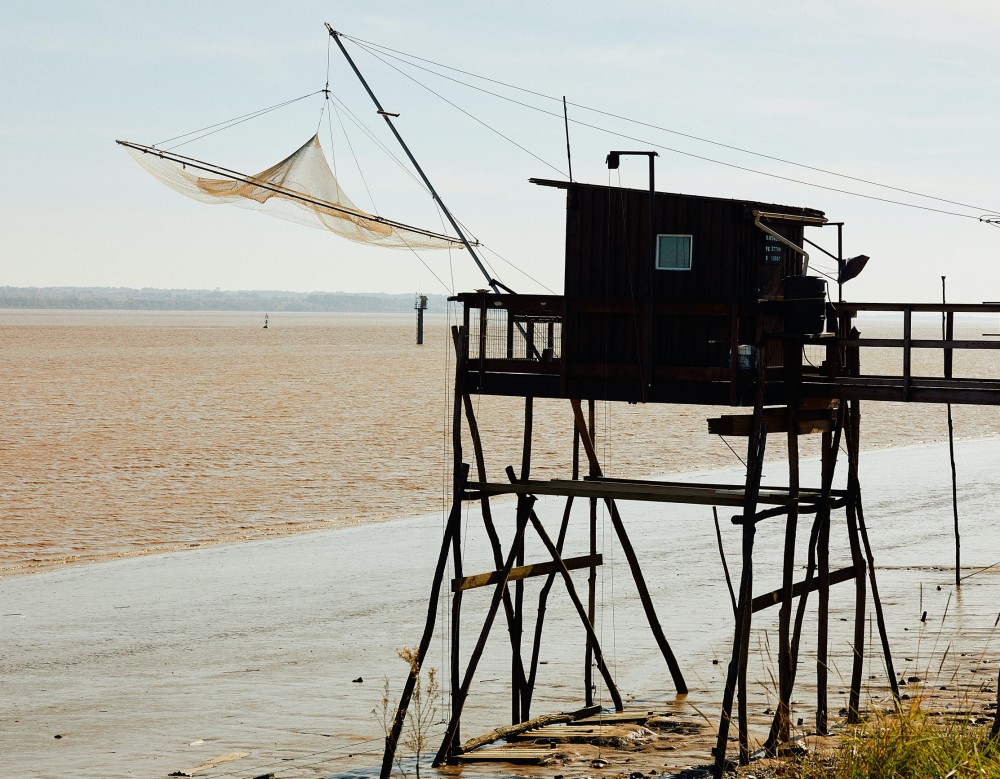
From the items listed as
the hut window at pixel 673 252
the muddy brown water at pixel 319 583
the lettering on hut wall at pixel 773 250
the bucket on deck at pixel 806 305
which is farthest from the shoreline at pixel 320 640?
the hut window at pixel 673 252

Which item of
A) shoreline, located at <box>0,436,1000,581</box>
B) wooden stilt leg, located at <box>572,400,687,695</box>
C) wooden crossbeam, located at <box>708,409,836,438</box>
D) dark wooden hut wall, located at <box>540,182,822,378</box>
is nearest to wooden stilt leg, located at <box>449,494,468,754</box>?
wooden stilt leg, located at <box>572,400,687,695</box>

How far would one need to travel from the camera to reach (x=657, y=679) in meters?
16.4

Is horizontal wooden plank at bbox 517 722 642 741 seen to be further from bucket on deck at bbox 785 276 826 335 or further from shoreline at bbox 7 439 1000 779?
bucket on deck at bbox 785 276 826 335

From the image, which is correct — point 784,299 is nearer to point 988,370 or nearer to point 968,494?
point 968,494

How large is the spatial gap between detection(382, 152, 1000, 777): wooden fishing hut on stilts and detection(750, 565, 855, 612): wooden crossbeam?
29 millimetres

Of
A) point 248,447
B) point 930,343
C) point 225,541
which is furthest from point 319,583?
point 248,447

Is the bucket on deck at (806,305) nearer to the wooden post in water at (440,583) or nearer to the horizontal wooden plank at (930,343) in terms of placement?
the horizontal wooden plank at (930,343)

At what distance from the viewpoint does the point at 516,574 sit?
1436 cm

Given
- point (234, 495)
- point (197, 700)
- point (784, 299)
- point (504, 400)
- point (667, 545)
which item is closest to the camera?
point (784, 299)

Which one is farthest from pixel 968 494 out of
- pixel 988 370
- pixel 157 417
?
pixel 988 370

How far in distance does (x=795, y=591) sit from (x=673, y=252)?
12.4 feet

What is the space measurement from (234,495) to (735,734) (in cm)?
2030

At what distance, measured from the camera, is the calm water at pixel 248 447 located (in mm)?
28266

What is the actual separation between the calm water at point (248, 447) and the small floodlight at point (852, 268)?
7.80 m
